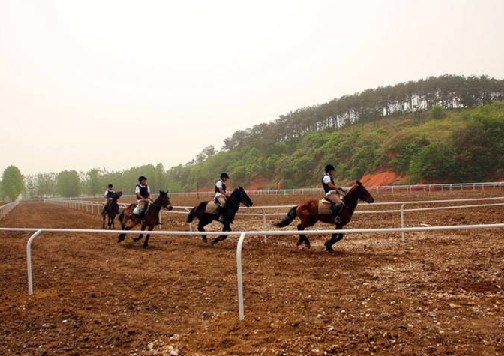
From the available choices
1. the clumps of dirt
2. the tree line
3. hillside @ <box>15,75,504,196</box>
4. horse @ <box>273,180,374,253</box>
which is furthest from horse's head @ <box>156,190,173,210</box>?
the tree line

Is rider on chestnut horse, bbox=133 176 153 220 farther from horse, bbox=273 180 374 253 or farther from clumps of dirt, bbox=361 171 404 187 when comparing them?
clumps of dirt, bbox=361 171 404 187

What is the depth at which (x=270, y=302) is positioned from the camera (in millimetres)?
6176

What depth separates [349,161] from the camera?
234 ft

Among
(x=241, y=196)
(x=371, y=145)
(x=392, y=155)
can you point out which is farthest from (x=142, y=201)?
(x=371, y=145)

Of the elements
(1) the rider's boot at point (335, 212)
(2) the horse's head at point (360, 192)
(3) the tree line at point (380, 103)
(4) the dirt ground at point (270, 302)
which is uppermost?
(3) the tree line at point (380, 103)

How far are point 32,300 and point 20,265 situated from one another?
4.03m

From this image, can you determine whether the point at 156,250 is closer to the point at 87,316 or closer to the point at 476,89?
the point at 87,316

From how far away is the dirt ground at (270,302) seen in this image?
470cm

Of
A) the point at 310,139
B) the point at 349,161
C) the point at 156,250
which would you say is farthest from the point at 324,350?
the point at 310,139

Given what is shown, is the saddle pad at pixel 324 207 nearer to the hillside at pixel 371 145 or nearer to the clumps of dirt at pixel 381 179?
→ the hillside at pixel 371 145

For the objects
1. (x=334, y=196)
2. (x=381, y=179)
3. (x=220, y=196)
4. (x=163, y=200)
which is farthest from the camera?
(x=381, y=179)

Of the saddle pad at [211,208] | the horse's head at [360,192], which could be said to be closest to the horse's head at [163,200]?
the saddle pad at [211,208]

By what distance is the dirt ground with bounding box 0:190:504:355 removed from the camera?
470 cm

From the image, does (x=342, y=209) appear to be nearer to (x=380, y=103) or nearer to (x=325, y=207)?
(x=325, y=207)
